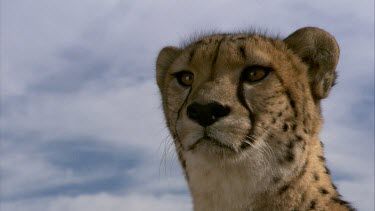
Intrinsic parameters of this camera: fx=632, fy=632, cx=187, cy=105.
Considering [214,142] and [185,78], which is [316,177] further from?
[185,78]

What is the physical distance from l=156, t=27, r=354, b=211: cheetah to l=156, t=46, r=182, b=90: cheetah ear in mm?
468

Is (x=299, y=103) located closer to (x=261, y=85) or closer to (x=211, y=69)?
(x=261, y=85)

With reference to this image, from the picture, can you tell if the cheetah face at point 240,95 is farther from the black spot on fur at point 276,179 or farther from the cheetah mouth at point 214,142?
the black spot on fur at point 276,179

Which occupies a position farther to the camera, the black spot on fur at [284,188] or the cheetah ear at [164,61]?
the cheetah ear at [164,61]

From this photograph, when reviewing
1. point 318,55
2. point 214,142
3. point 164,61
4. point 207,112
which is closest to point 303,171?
point 214,142

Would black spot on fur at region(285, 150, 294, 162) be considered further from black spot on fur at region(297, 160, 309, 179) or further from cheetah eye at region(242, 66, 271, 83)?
cheetah eye at region(242, 66, 271, 83)

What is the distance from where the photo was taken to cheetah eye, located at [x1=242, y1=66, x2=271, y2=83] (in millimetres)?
3279

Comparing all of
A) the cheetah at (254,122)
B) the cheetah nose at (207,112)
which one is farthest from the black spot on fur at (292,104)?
the cheetah nose at (207,112)

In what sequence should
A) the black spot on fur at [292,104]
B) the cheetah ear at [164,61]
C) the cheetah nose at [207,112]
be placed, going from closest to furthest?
the cheetah nose at [207,112]
the black spot on fur at [292,104]
the cheetah ear at [164,61]

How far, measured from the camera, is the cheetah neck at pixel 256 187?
3.00m

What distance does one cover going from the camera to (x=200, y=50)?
11.5 ft

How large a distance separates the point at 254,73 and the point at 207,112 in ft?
1.50

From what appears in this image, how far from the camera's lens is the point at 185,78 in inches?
139

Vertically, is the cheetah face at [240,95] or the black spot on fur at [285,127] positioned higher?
the cheetah face at [240,95]
